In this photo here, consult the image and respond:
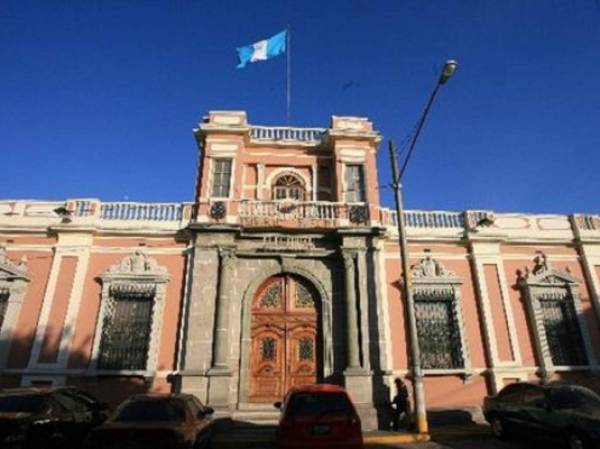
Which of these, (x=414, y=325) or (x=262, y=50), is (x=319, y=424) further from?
(x=262, y=50)

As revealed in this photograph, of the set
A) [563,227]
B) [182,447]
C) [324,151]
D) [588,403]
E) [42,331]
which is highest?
[324,151]

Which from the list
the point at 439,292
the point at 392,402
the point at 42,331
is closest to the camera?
the point at 392,402

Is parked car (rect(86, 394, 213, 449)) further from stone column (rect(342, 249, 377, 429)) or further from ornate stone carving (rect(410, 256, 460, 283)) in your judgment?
ornate stone carving (rect(410, 256, 460, 283))

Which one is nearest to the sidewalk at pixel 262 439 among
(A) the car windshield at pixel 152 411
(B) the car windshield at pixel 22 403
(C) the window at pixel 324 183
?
(A) the car windshield at pixel 152 411

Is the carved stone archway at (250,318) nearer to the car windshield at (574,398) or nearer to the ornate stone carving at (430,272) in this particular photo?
the ornate stone carving at (430,272)

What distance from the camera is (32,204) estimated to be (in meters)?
16.2

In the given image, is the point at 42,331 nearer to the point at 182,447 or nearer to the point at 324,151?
the point at 182,447

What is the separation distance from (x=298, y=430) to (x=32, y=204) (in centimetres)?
1425

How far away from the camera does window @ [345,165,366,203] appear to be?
54.5 ft

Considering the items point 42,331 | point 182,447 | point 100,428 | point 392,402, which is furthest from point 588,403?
point 42,331

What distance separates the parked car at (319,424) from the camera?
290 inches

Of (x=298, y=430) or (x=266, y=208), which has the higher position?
(x=266, y=208)

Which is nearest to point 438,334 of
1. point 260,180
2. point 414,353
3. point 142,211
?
point 414,353

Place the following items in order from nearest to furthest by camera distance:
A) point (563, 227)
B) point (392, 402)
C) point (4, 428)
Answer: point (4, 428) < point (392, 402) < point (563, 227)
